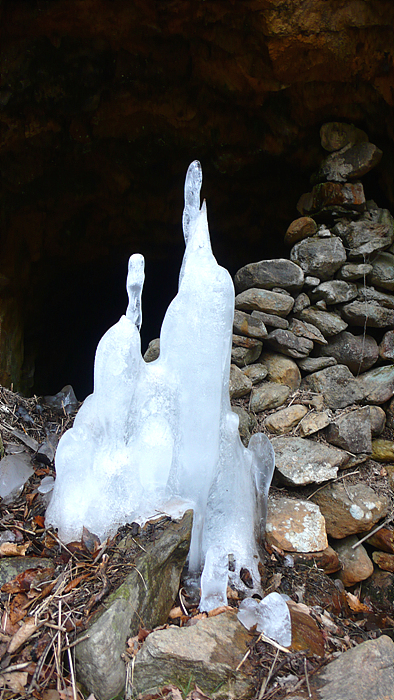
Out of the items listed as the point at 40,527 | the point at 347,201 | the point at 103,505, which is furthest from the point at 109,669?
the point at 347,201

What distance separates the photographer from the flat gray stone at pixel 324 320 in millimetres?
2963

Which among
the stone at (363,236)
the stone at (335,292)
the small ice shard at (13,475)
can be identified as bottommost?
the small ice shard at (13,475)

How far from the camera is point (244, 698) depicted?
1.17 m

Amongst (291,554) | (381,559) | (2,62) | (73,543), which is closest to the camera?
(73,543)

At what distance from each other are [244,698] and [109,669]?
1.19ft

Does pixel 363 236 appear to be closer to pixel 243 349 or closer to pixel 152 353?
pixel 243 349

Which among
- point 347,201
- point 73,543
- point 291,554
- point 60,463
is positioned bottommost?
point 291,554

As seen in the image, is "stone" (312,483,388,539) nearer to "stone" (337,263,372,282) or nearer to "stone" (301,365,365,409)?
"stone" (301,365,365,409)

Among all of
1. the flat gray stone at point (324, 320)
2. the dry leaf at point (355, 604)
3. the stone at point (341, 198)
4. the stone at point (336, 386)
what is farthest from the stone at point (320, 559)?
the stone at point (341, 198)

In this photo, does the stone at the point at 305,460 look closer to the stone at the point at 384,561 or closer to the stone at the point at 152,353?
the stone at the point at 384,561

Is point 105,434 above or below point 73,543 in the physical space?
above

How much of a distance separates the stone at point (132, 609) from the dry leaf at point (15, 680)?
5.2 inches

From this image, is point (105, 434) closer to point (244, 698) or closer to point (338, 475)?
point (244, 698)

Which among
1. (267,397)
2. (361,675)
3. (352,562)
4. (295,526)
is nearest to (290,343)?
(267,397)
